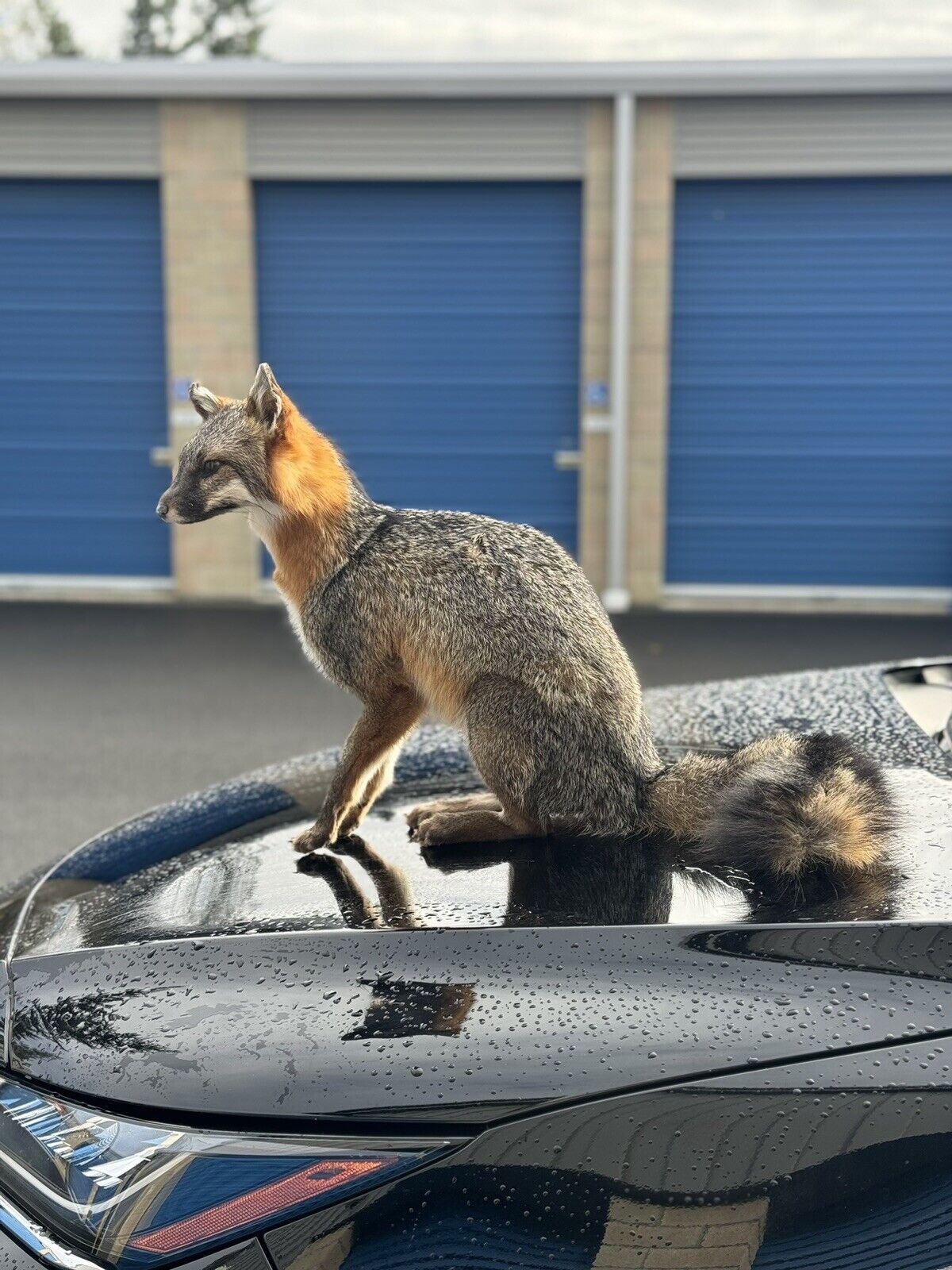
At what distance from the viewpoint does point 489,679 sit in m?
2.45

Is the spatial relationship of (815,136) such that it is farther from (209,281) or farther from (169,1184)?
(169,1184)

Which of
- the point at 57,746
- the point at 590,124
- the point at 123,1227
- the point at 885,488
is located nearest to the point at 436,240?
the point at 590,124

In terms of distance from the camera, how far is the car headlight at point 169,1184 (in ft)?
5.37

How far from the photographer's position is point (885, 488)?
38.7 ft

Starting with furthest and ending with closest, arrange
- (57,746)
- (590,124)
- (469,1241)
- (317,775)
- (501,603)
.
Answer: (590,124) → (57,746) → (317,775) → (501,603) → (469,1241)

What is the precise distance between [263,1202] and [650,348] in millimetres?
10646

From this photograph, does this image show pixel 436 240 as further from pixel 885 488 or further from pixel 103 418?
pixel 885 488

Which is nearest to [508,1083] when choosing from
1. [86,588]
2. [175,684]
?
[175,684]

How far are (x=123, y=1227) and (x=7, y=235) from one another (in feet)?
39.1

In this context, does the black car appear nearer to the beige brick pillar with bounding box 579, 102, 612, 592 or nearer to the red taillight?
the red taillight

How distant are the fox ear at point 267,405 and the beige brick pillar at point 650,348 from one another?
362 inches

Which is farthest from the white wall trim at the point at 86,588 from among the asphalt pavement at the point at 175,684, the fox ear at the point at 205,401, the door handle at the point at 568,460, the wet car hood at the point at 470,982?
the wet car hood at the point at 470,982

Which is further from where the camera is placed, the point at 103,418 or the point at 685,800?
the point at 103,418

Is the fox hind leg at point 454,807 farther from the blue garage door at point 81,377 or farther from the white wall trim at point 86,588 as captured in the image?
the white wall trim at point 86,588
